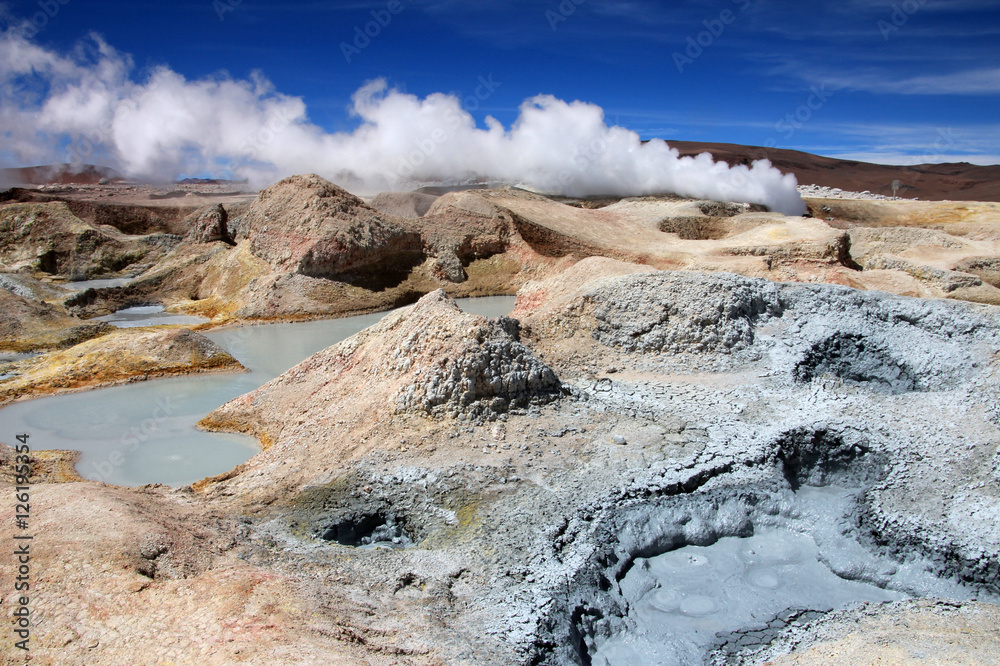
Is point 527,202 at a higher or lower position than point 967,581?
higher

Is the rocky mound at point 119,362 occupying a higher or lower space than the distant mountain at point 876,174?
lower

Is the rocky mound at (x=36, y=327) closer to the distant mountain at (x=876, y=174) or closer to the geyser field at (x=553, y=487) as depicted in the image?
the geyser field at (x=553, y=487)

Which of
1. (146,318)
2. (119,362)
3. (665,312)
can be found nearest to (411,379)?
(665,312)

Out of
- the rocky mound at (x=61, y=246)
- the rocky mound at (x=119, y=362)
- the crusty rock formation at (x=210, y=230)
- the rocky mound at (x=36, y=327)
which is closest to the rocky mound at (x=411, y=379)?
the rocky mound at (x=119, y=362)

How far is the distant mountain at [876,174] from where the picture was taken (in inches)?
1726

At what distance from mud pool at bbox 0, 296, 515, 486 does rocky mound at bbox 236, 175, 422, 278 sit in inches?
192

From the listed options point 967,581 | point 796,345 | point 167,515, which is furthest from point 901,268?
point 167,515

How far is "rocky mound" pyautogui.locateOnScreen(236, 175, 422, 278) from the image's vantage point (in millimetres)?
17578

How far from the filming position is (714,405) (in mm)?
7699

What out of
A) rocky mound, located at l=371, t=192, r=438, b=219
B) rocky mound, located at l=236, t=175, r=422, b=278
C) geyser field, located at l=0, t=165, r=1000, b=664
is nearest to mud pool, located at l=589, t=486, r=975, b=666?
geyser field, located at l=0, t=165, r=1000, b=664

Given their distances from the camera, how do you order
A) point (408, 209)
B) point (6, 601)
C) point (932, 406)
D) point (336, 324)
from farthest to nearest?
point (408, 209), point (336, 324), point (932, 406), point (6, 601)

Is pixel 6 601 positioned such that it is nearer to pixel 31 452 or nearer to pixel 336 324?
pixel 31 452

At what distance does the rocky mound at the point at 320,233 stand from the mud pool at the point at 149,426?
4886 millimetres

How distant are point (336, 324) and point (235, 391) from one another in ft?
18.2
